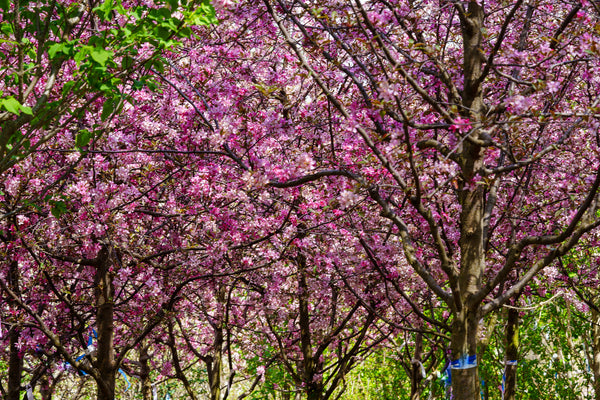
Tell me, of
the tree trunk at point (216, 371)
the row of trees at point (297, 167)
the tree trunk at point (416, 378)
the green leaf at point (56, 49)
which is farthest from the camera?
the tree trunk at point (216, 371)

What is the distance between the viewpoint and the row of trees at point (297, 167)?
4.93m

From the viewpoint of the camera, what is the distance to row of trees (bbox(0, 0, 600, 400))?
4.93 m

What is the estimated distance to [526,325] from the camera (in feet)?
42.4

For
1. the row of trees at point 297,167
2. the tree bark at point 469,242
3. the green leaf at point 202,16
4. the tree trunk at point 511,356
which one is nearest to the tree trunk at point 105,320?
the row of trees at point 297,167

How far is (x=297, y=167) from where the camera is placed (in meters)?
5.51

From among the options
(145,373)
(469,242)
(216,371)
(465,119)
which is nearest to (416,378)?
(216,371)

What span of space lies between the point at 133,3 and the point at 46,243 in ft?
9.84

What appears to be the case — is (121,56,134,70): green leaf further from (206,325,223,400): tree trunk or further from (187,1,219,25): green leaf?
(206,325,223,400): tree trunk

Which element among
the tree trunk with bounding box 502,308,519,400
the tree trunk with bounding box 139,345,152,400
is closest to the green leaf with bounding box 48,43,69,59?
the tree trunk with bounding box 502,308,519,400

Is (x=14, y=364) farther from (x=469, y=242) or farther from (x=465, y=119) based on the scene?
(x=465, y=119)

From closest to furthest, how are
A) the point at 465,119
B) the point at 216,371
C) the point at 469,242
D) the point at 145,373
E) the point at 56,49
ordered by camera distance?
the point at 56,49 → the point at 465,119 → the point at 469,242 → the point at 216,371 → the point at 145,373

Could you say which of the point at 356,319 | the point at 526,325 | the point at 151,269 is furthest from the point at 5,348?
the point at 526,325

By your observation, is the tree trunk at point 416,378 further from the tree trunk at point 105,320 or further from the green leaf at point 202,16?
the green leaf at point 202,16

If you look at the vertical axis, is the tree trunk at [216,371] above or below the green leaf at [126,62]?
below
